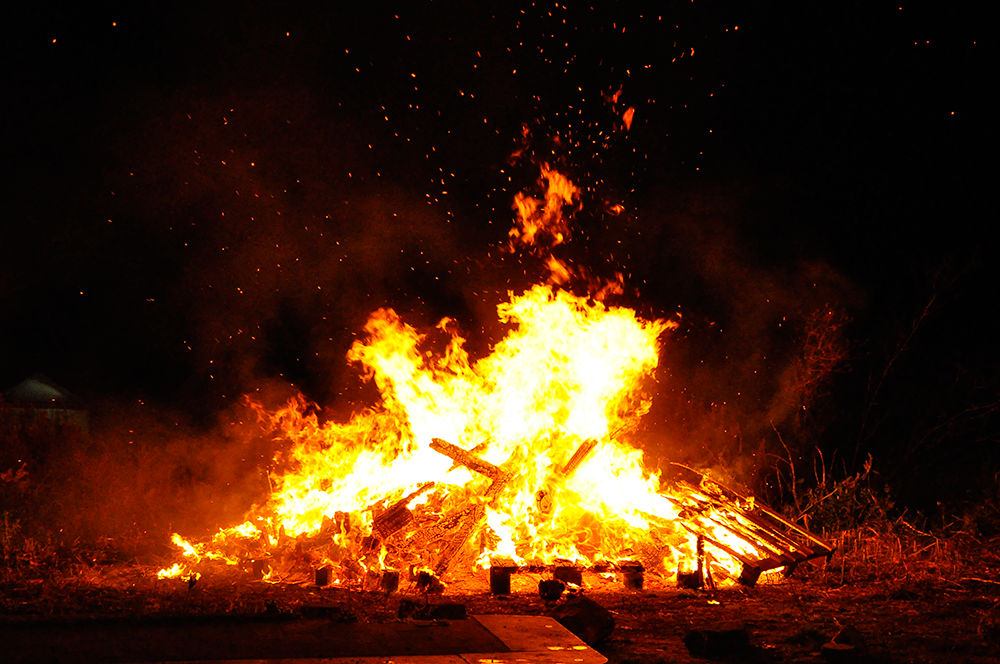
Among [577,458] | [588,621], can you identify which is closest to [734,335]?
[577,458]

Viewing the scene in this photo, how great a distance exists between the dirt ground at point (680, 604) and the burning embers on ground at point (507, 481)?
37 centimetres

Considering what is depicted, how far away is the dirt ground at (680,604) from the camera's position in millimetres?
6121

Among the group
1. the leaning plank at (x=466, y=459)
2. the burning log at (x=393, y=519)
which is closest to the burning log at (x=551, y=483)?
the leaning plank at (x=466, y=459)

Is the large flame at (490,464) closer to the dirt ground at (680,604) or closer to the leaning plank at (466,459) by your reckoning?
the leaning plank at (466,459)

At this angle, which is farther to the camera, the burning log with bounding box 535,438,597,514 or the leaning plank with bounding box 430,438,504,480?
the burning log with bounding box 535,438,597,514

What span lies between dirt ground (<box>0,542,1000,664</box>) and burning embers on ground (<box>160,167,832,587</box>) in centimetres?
37

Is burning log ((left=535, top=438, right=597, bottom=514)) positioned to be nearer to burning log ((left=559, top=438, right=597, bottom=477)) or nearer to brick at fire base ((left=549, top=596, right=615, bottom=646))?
burning log ((left=559, top=438, right=597, bottom=477))

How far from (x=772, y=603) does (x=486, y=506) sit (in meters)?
2.90

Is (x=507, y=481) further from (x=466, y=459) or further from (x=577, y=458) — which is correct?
(x=577, y=458)

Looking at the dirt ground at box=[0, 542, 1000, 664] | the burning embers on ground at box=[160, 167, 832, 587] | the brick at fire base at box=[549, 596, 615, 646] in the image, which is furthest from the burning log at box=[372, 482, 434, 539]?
the brick at fire base at box=[549, 596, 615, 646]

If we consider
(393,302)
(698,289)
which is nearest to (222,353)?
(393,302)

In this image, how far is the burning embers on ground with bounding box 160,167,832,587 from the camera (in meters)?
8.65

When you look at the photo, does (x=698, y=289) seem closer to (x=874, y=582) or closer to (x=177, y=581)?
(x=874, y=582)

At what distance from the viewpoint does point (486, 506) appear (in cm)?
890
